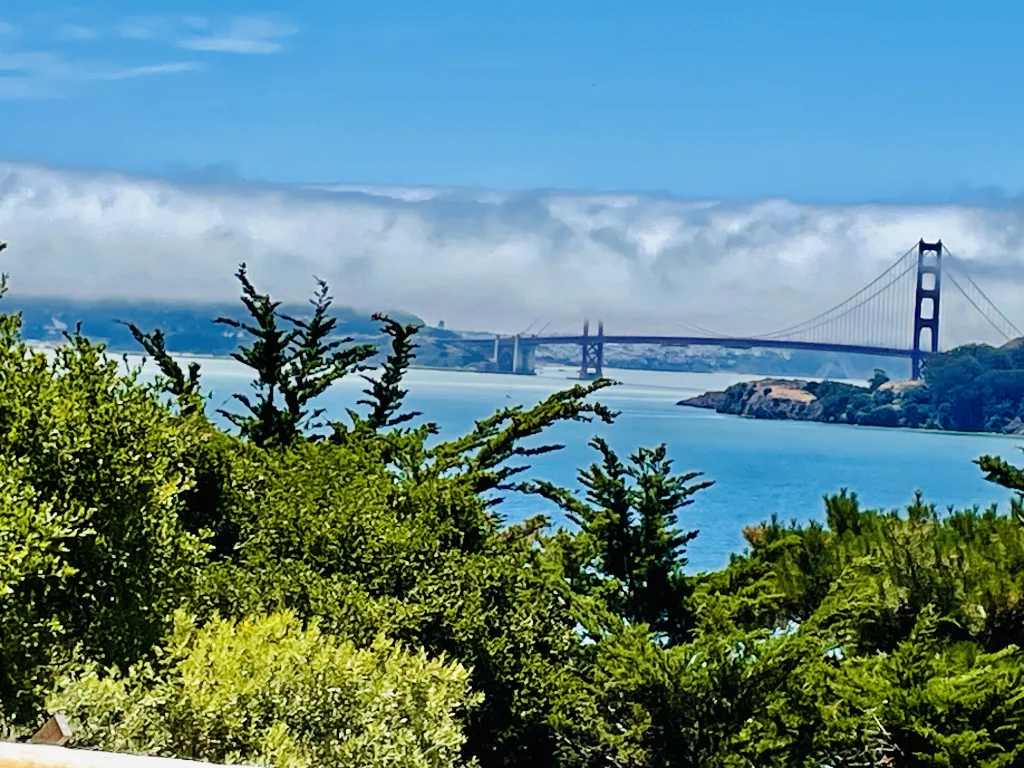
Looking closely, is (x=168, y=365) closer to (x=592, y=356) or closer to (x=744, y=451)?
(x=592, y=356)

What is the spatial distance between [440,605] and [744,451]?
129 ft

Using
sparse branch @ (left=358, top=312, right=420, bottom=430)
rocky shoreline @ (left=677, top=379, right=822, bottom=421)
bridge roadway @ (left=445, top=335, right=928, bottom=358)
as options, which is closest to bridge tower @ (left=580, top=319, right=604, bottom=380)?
bridge roadway @ (left=445, top=335, right=928, bottom=358)

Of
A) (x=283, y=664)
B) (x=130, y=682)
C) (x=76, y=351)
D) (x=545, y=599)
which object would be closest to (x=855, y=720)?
(x=545, y=599)

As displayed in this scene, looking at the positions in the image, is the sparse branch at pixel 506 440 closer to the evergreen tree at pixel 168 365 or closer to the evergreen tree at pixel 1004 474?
the evergreen tree at pixel 168 365

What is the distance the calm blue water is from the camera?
3016cm

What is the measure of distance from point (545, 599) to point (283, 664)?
3.53 meters

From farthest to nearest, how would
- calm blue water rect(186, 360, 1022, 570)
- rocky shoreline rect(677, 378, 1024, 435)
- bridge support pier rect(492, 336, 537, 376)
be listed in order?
1. rocky shoreline rect(677, 378, 1024, 435)
2. bridge support pier rect(492, 336, 537, 376)
3. calm blue water rect(186, 360, 1022, 570)

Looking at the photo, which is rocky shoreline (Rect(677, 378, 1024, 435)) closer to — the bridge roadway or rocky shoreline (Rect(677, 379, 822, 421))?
rocky shoreline (Rect(677, 379, 822, 421))

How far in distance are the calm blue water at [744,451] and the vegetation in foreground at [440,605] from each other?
26.9 ft

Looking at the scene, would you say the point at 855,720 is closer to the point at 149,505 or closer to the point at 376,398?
the point at 149,505

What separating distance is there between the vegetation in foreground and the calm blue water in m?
8.19

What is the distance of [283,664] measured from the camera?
5.94 m

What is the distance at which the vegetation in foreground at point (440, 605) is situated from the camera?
6.00m

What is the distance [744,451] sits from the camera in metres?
46.7
